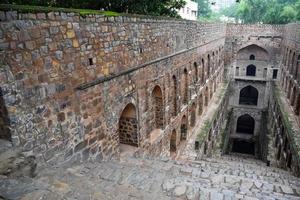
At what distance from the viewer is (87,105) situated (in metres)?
5.29

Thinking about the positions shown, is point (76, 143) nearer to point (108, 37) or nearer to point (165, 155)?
point (108, 37)

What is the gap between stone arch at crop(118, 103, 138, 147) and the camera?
7.37 metres

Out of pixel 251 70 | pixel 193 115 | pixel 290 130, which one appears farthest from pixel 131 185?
pixel 251 70

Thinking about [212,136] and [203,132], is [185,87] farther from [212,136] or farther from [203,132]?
[212,136]

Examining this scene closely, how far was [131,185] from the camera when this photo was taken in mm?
4391

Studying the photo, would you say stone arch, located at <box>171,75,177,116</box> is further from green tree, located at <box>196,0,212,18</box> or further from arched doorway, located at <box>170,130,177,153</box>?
green tree, located at <box>196,0,212,18</box>

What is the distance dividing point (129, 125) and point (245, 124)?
21777 millimetres

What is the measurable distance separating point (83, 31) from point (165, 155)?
20.9 ft

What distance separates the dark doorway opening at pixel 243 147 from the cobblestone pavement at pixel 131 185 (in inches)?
764

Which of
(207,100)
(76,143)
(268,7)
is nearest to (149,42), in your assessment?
(76,143)

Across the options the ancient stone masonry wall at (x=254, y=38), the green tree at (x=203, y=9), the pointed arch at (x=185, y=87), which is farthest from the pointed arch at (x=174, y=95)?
the green tree at (x=203, y=9)

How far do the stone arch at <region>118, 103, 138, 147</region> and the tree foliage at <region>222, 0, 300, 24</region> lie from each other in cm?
2966

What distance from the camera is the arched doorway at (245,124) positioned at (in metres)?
26.3

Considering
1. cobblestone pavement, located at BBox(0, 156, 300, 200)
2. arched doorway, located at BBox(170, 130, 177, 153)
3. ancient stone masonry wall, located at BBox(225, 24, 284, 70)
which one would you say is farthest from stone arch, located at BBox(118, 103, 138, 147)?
ancient stone masonry wall, located at BBox(225, 24, 284, 70)
